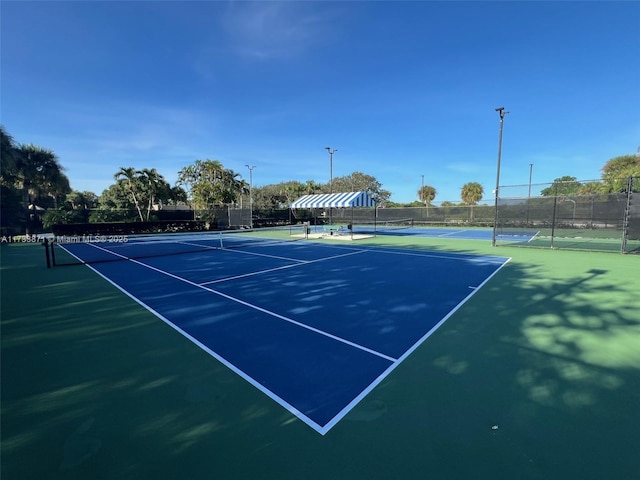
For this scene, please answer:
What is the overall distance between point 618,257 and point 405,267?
9716 millimetres

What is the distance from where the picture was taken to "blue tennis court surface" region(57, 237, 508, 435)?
3537mm

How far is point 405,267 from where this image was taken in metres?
10.4

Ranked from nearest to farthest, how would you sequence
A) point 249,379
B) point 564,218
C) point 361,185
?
point 249,379 → point 564,218 → point 361,185

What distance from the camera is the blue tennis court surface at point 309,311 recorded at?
11.6ft

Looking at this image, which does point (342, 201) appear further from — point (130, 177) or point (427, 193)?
point (427, 193)

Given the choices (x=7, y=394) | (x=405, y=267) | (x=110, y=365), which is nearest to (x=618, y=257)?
(x=405, y=267)

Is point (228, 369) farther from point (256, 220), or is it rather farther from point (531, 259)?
point (256, 220)

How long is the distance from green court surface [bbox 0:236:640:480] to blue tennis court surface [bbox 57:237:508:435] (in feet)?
0.84

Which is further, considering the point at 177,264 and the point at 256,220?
the point at 256,220

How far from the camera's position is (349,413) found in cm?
292

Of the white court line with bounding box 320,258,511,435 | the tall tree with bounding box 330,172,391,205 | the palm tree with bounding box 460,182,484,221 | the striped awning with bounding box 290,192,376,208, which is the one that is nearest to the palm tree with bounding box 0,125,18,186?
the striped awning with bounding box 290,192,376,208

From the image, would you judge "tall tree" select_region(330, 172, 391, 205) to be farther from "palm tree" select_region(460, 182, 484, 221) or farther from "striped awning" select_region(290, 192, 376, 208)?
"striped awning" select_region(290, 192, 376, 208)

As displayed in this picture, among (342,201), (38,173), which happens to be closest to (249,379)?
(342,201)

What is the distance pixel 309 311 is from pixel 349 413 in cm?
306
